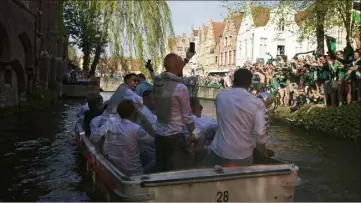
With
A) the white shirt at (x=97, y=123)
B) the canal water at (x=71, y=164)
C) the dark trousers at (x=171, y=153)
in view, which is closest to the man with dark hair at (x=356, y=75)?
the canal water at (x=71, y=164)

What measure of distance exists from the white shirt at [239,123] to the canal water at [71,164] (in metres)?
2.79

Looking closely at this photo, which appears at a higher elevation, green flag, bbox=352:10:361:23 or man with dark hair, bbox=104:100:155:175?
green flag, bbox=352:10:361:23

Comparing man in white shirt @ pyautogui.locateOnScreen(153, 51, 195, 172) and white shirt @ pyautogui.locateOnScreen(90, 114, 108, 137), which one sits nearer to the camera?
man in white shirt @ pyautogui.locateOnScreen(153, 51, 195, 172)

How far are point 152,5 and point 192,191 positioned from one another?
70.3 feet

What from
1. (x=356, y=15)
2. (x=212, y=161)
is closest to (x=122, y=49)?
(x=356, y=15)

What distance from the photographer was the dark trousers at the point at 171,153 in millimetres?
5324

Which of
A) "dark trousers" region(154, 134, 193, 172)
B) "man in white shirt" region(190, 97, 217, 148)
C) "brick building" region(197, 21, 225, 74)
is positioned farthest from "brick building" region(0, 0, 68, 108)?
"brick building" region(197, 21, 225, 74)

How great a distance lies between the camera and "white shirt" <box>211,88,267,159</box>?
495 cm

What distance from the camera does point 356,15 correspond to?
22.1 metres

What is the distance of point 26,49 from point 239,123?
75.0 ft

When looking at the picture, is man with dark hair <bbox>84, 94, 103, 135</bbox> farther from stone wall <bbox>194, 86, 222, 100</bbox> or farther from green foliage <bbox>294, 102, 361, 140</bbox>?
stone wall <bbox>194, 86, 222, 100</bbox>

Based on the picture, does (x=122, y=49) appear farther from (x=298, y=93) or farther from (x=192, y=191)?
(x=192, y=191)

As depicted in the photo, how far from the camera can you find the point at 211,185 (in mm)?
5215

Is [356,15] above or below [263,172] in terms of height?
above
